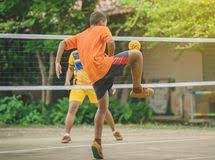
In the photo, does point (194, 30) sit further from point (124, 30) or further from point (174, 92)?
point (174, 92)

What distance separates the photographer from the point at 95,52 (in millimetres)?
7250

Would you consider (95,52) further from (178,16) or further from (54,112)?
(54,112)

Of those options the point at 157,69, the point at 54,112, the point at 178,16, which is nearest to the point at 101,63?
the point at 178,16

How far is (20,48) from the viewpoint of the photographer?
19.3m

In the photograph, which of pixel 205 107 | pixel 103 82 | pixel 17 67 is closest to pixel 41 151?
pixel 103 82

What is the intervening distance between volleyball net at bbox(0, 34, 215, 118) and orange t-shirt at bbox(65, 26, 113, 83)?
9607 millimetres

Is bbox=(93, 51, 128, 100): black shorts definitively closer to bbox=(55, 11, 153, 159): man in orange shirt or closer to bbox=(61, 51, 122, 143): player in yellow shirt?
bbox=(55, 11, 153, 159): man in orange shirt

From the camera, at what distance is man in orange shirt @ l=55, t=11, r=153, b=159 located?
7.05 m

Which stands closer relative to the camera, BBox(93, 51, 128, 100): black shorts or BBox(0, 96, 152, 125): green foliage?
BBox(93, 51, 128, 100): black shorts

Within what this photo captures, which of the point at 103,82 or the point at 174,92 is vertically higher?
the point at 103,82

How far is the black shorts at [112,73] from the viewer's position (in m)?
7.05

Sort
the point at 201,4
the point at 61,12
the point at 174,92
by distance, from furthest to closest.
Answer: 1. the point at 174,92
2. the point at 61,12
3. the point at 201,4

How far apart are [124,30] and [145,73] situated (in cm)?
256

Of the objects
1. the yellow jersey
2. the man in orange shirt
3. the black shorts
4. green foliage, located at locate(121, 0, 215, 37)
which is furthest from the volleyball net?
the black shorts
